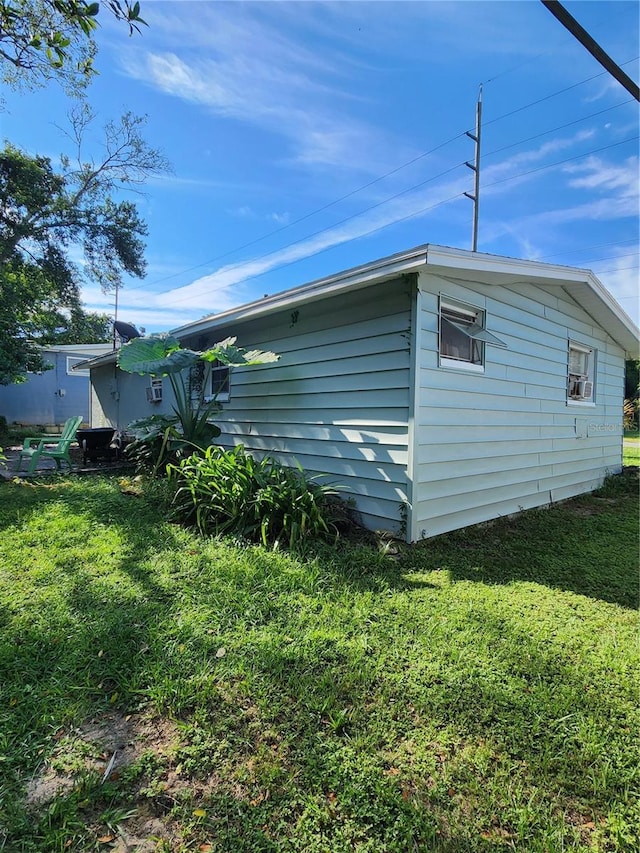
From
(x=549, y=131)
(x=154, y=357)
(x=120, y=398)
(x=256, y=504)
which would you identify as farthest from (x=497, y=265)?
(x=549, y=131)

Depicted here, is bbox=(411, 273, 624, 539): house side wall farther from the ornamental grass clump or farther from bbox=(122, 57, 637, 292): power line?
bbox=(122, 57, 637, 292): power line

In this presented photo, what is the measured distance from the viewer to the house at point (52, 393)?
17.1 m

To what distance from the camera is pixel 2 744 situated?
1.72 metres

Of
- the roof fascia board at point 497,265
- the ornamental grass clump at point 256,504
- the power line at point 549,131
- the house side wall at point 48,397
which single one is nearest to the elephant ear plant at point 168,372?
the ornamental grass clump at point 256,504

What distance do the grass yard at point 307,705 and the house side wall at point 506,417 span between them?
1186mm

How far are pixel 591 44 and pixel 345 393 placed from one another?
3.29 m

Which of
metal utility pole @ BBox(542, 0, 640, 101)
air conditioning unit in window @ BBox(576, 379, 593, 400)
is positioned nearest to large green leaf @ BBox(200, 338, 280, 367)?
metal utility pole @ BBox(542, 0, 640, 101)

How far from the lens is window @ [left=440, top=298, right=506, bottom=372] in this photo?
4.54 meters

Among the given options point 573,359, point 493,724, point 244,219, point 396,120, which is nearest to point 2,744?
point 493,724

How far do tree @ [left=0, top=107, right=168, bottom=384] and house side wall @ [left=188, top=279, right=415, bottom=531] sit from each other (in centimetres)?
1069

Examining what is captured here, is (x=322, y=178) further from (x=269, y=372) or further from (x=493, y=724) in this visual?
(x=493, y=724)

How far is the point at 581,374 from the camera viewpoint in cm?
745

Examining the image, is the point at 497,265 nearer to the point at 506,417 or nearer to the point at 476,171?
the point at 506,417

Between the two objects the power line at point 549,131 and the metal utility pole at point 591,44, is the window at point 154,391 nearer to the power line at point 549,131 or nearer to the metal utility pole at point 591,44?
the metal utility pole at point 591,44
